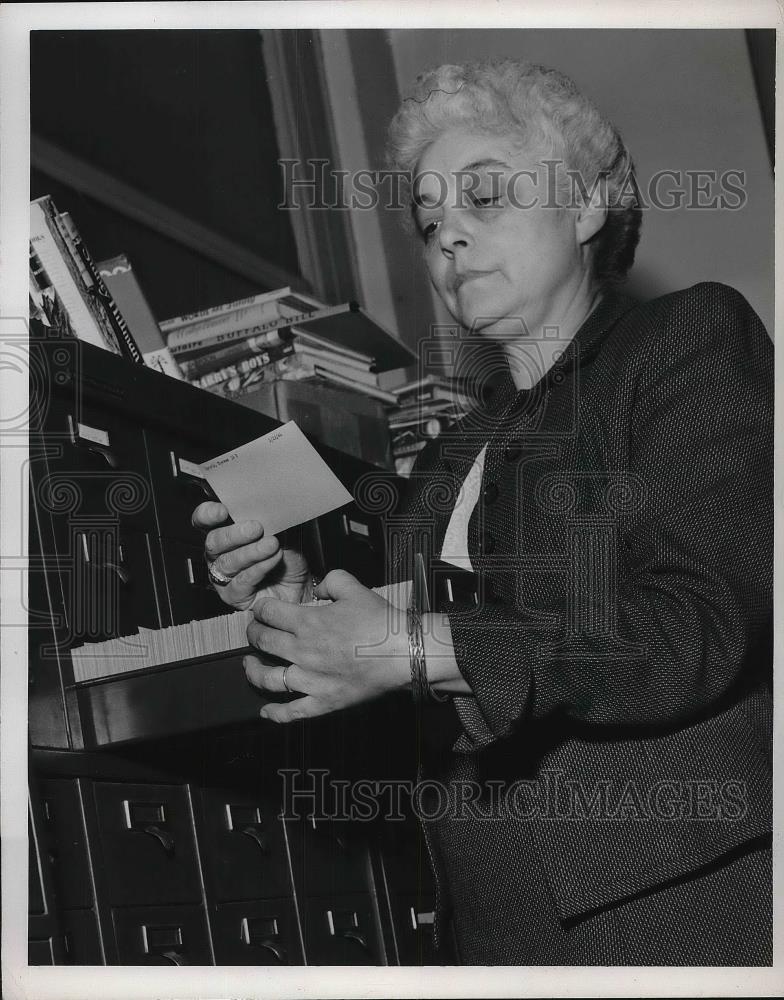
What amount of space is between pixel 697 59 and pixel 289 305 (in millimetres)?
929

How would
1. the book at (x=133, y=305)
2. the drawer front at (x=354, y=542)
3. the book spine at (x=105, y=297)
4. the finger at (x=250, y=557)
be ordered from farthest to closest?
the book at (x=133, y=305) < the drawer front at (x=354, y=542) < the book spine at (x=105, y=297) < the finger at (x=250, y=557)

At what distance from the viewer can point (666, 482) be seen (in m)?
1.11

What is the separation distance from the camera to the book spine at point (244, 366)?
7.06 ft

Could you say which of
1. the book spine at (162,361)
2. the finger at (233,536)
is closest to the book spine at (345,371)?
the book spine at (162,361)

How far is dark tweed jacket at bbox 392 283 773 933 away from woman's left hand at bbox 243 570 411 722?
0.26 feet

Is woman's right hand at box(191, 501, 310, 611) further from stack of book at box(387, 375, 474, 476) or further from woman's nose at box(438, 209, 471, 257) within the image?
stack of book at box(387, 375, 474, 476)

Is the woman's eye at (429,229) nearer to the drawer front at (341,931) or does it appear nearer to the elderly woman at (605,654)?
the elderly woman at (605,654)

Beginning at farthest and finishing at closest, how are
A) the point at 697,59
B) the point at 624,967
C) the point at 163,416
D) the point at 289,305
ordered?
the point at 289,305 → the point at 697,59 → the point at 163,416 → the point at 624,967

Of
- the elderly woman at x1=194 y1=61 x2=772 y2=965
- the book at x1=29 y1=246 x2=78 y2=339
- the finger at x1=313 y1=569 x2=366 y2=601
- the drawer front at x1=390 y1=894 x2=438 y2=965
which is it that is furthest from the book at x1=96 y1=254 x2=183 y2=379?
the drawer front at x1=390 y1=894 x2=438 y2=965

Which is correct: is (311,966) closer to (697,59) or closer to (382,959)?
(382,959)

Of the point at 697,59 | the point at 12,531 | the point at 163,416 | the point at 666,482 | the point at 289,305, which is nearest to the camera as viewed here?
the point at 666,482

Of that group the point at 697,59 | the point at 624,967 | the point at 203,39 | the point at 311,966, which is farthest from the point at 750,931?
the point at 203,39

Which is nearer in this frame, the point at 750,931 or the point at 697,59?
the point at 750,931

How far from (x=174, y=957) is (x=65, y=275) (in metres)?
1.12
